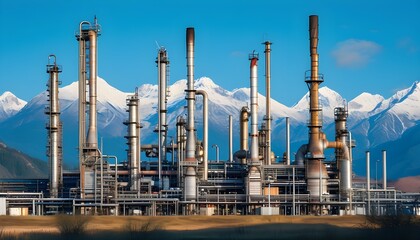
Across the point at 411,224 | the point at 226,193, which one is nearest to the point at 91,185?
the point at 226,193

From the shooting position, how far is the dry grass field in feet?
197

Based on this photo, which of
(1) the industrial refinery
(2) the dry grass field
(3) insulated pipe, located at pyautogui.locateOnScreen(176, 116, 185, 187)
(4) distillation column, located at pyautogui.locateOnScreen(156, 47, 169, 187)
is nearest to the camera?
(2) the dry grass field

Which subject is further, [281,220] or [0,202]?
[0,202]

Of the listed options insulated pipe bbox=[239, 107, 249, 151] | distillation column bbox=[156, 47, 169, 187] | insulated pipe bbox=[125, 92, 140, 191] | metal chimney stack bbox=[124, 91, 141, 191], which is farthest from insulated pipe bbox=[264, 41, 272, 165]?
insulated pipe bbox=[125, 92, 140, 191]

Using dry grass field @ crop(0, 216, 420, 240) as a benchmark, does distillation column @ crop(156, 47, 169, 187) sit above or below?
above

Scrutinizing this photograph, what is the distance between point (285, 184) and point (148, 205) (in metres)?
13.3

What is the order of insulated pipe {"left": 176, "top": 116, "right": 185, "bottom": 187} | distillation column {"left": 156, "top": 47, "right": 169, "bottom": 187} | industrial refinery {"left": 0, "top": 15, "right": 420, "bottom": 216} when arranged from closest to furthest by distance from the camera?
industrial refinery {"left": 0, "top": 15, "right": 420, "bottom": 216}
insulated pipe {"left": 176, "top": 116, "right": 185, "bottom": 187}
distillation column {"left": 156, "top": 47, "right": 169, "bottom": 187}

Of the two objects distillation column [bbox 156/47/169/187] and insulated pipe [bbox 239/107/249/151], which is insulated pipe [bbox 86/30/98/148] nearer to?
distillation column [bbox 156/47/169/187]

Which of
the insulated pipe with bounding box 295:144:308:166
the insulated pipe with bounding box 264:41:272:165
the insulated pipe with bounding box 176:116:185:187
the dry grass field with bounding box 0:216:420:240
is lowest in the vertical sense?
the dry grass field with bounding box 0:216:420:240

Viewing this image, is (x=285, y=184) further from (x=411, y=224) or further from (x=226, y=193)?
(x=411, y=224)

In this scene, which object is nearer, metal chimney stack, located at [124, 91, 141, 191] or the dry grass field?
the dry grass field

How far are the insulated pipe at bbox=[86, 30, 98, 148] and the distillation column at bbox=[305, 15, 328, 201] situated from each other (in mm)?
20140

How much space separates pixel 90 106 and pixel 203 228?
31230mm

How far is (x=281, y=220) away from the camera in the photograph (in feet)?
290
